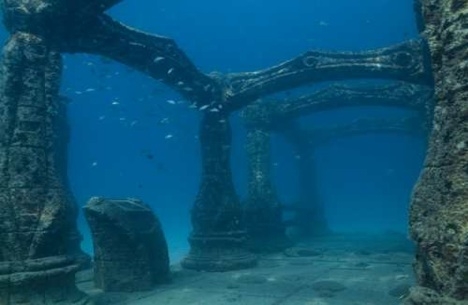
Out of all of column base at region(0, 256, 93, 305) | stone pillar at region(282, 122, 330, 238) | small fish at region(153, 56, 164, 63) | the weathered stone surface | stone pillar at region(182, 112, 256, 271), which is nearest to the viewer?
column base at region(0, 256, 93, 305)

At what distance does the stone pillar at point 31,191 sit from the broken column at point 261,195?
330 inches

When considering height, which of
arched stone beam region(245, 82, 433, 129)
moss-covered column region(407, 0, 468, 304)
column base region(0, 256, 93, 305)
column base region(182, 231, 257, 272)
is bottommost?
column base region(182, 231, 257, 272)

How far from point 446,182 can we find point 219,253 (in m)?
9.51

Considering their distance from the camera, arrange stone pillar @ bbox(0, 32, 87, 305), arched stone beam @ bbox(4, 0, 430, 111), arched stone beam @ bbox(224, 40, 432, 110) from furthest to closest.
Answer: arched stone beam @ bbox(224, 40, 432, 110) → arched stone beam @ bbox(4, 0, 430, 111) → stone pillar @ bbox(0, 32, 87, 305)

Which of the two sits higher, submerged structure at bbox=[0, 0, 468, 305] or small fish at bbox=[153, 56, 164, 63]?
small fish at bbox=[153, 56, 164, 63]

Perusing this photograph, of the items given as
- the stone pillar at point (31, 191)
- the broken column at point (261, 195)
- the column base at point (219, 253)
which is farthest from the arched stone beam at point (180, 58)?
the column base at point (219, 253)

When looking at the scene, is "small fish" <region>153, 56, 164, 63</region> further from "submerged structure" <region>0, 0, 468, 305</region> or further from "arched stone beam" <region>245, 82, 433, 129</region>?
"arched stone beam" <region>245, 82, 433, 129</region>

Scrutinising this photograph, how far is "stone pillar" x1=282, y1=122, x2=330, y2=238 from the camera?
2083cm

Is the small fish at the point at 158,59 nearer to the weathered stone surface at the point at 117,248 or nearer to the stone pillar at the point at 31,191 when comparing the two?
the stone pillar at the point at 31,191

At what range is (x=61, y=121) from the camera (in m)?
13.4

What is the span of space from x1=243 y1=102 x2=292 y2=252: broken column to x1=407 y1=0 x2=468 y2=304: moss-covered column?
11514mm

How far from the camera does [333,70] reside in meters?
12.2

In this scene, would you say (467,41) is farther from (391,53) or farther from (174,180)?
(174,180)

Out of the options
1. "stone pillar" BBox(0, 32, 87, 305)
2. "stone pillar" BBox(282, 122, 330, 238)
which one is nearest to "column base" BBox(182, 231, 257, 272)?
"stone pillar" BBox(0, 32, 87, 305)
